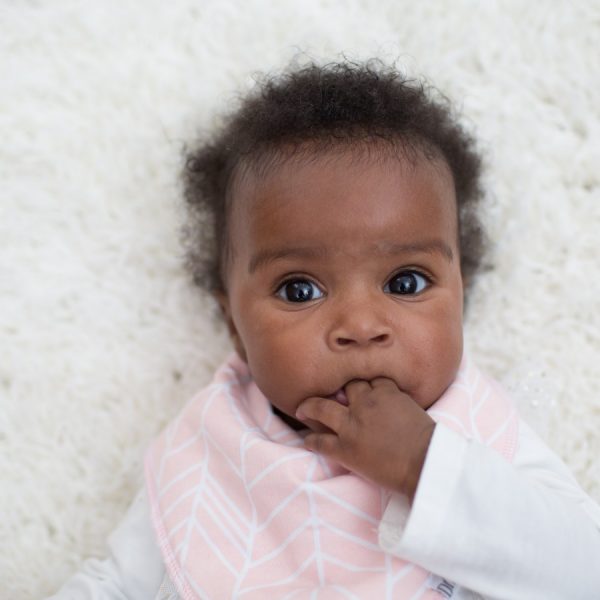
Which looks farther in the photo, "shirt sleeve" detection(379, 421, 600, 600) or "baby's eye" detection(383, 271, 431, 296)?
"baby's eye" detection(383, 271, 431, 296)

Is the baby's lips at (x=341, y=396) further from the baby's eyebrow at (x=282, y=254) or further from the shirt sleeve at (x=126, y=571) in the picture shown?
the shirt sleeve at (x=126, y=571)

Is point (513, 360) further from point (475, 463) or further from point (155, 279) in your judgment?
point (155, 279)

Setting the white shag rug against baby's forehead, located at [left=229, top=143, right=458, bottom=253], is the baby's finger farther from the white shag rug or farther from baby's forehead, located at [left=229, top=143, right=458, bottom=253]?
the white shag rug

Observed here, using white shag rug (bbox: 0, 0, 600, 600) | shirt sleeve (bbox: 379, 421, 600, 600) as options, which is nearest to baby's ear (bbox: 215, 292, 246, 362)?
white shag rug (bbox: 0, 0, 600, 600)

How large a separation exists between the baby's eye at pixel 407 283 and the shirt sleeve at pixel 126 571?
634mm

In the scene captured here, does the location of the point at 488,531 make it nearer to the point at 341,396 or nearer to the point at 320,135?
the point at 341,396

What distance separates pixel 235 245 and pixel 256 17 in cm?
64

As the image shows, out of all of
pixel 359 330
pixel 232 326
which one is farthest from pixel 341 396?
pixel 232 326

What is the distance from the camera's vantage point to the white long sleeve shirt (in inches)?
37.5

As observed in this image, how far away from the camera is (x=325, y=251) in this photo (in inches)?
44.9

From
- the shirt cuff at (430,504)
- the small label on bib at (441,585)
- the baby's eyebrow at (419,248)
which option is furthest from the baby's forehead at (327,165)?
the small label on bib at (441,585)

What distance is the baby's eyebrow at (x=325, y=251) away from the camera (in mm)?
1145

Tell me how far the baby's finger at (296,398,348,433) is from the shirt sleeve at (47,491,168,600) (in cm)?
45

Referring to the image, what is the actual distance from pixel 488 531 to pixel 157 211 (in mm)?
994
